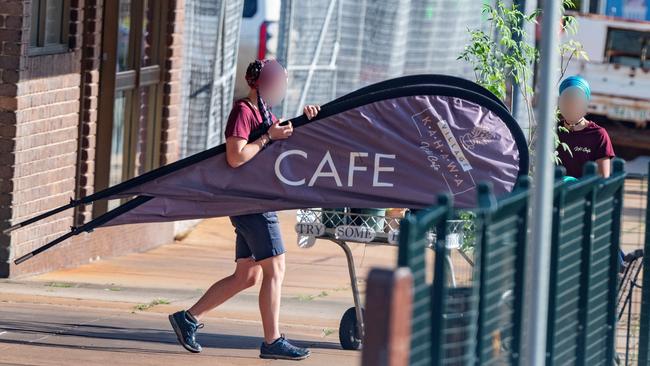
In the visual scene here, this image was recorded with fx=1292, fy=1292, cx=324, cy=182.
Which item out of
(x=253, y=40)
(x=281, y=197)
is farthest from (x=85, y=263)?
(x=253, y=40)

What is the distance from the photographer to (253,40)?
18.3m

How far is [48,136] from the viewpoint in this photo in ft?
31.3

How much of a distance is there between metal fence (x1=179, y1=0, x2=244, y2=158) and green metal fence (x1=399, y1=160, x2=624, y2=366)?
6.73 meters

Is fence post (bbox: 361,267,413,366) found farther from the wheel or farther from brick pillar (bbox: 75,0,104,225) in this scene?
brick pillar (bbox: 75,0,104,225)

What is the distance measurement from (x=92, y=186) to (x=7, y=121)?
145cm

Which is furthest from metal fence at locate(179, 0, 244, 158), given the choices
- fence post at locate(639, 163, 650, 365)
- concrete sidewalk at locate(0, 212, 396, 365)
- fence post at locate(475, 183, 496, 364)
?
fence post at locate(475, 183, 496, 364)

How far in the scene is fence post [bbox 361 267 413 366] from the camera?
3695mm

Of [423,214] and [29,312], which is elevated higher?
[423,214]

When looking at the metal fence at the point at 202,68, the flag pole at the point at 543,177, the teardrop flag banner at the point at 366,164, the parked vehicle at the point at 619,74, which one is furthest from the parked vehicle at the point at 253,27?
the flag pole at the point at 543,177

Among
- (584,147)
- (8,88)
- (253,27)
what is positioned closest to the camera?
(584,147)

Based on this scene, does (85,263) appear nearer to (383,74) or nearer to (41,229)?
(41,229)

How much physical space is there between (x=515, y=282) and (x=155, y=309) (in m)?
4.34

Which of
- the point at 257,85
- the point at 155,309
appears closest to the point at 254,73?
the point at 257,85

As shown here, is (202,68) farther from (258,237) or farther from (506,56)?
(258,237)
